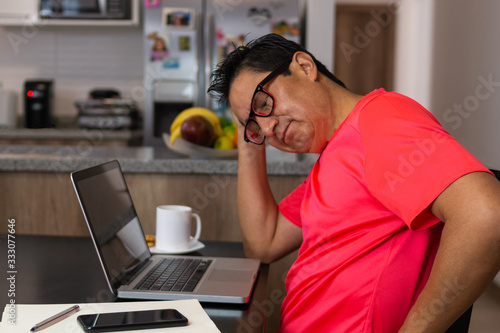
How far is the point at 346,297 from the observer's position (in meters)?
0.91

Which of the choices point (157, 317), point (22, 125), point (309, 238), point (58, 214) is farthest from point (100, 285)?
point (22, 125)

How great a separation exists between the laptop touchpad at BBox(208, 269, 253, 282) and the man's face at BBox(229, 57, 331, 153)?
0.27 m

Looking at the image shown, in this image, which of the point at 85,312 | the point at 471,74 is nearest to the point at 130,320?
the point at 85,312

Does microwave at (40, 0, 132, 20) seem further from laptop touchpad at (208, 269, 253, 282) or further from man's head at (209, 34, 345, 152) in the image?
laptop touchpad at (208, 269, 253, 282)

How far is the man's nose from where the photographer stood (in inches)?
39.3

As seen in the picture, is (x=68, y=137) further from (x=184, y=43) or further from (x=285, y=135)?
(x=285, y=135)

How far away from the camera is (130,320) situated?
0.73 m

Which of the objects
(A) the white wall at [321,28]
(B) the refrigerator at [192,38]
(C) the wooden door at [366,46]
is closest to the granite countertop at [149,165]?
(A) the white wall at [321,28]

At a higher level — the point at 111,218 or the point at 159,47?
the point at 159,47

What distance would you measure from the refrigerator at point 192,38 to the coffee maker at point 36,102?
909mm

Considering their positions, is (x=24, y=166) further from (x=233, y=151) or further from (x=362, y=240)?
(x=362, y=240)

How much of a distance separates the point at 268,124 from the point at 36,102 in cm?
350

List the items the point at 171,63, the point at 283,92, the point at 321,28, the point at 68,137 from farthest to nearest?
the point at 171,63 → the point at 68,137 → the point at 321,28 → the point at 283,92

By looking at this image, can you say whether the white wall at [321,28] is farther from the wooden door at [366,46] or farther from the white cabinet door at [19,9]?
the wooden door at [366,46]
